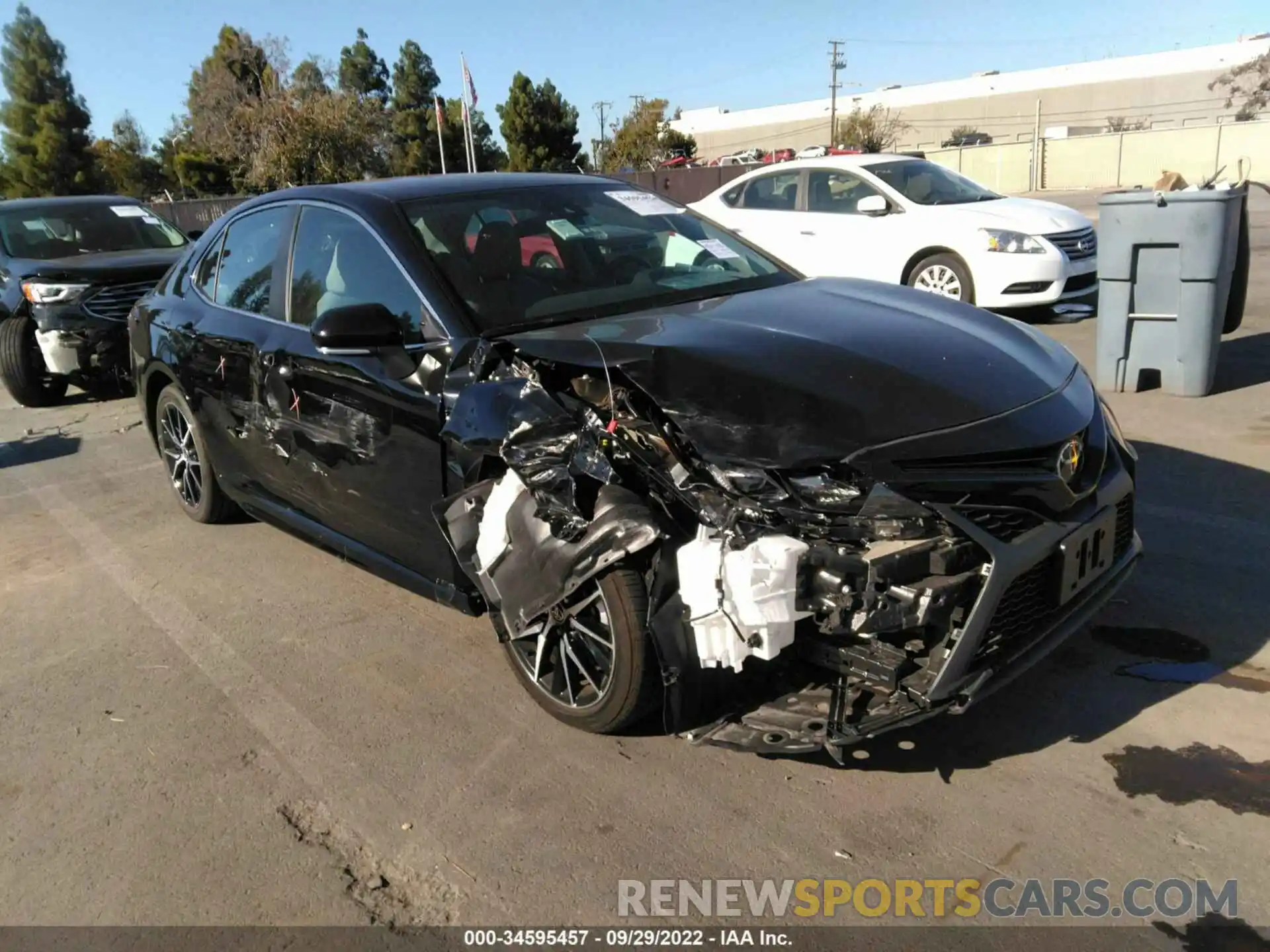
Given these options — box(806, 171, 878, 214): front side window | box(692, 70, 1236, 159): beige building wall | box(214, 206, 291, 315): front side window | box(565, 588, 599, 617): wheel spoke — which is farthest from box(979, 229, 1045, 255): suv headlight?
box(692, 70, 1236, 159): beige building wall

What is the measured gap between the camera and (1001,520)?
2.65 meters

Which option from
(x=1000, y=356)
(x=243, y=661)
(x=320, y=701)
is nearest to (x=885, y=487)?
(x=1000, y=356)

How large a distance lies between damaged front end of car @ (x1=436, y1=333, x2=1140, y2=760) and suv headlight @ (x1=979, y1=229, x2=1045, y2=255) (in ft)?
21.5

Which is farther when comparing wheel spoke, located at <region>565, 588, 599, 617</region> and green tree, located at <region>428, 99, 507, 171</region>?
green tree, located at <region>428, 99, 507, 171</region>

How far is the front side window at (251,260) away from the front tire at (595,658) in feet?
7.07

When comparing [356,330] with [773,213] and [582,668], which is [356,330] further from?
[773,213]

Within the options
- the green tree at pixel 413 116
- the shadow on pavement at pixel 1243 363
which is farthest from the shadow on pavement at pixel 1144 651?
the green tree at pixel 413 116

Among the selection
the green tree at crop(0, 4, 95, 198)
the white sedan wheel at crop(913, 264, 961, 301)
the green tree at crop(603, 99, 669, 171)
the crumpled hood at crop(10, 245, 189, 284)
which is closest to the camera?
the crumpled hood at crop(10, 245, 189, 284)

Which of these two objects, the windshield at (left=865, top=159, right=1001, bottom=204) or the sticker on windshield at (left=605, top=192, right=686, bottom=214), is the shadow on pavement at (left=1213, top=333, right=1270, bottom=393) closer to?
the windshield at (left=865, top=159, right=1001, bottom=204)

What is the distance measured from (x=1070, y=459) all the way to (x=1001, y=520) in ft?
1.27

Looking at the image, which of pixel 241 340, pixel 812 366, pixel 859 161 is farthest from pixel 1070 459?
pixel 859 161

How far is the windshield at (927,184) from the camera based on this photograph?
32.7 feet

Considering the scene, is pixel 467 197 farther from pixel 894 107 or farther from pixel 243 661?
pixel 894 107

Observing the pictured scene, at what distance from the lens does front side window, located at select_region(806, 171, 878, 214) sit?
1021 centimetres
